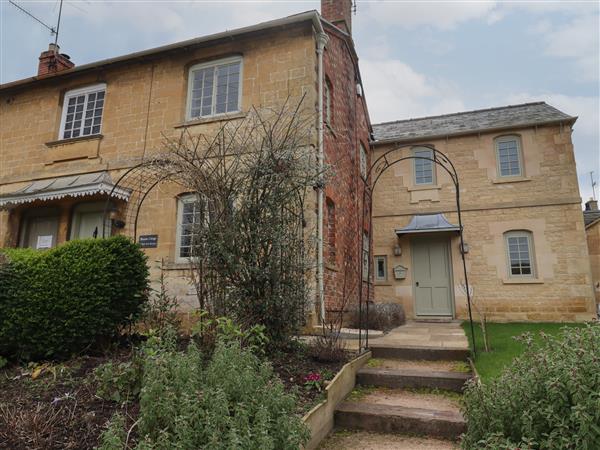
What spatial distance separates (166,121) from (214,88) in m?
→ 1.39

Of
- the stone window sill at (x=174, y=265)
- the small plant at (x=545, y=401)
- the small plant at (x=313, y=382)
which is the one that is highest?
the stone window sill at (x=174, y=265)

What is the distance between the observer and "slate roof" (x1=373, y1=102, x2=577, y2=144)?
12305mm

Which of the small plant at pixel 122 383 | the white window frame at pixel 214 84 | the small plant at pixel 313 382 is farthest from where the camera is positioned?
the white window frame at pixel 214 84

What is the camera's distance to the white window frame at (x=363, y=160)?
40.7 ft

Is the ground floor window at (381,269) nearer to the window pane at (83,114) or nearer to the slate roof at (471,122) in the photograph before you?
the slate roof at (471,122)

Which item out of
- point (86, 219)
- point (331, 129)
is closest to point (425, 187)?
point (331, 129)

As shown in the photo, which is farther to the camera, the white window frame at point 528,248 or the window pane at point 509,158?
the window pane at point 509,158

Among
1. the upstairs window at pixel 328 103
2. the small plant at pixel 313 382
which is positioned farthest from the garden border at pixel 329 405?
the upstairs window at pixel 328 103

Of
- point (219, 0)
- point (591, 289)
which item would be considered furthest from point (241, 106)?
point (591, 289)

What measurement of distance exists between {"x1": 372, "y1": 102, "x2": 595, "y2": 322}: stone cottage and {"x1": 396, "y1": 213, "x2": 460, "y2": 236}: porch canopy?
0.11ft

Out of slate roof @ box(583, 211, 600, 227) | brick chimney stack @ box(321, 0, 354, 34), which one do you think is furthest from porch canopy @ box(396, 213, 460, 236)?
slate roof @ box(583, 211, 600, 227)

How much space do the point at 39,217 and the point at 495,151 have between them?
13.1 m

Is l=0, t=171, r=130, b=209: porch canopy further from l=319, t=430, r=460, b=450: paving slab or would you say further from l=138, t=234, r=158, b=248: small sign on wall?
l=319, t=430, r=460, b=450: paving slab

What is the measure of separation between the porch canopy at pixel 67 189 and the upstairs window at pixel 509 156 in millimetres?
10662
